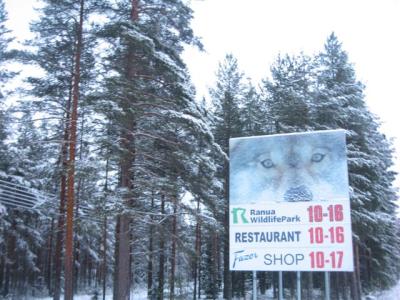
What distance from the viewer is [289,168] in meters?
10.7

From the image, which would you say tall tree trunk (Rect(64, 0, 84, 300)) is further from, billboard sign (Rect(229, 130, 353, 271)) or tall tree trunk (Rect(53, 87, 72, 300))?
billboard sign (Rect(229, 130, 353, 271))


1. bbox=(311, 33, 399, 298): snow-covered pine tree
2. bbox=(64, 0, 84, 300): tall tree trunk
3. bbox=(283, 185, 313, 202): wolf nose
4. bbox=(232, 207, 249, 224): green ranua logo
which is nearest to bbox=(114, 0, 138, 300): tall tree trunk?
bbox=(64, 0, 84, 300): tall tree trunk

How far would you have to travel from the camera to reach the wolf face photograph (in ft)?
33.9

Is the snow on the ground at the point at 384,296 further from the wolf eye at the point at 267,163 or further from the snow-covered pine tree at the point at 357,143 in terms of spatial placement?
the wolf eye at the point at 267,163

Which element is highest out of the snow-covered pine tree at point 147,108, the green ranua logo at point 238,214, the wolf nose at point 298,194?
the snow-covered pine tree at point 147,108

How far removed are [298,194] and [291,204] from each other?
297mm

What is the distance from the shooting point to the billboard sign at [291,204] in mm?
10188

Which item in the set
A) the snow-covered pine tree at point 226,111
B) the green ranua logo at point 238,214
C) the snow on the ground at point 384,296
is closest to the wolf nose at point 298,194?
the green ranua logo at point 238,214

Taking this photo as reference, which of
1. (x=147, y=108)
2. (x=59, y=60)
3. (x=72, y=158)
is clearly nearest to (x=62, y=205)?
(x=72, y=158)

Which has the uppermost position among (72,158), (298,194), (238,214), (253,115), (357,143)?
(253,115)

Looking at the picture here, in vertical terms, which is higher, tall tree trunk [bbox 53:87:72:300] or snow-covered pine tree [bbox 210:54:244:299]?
snow-covered pine tree [bbox 210:54:244:299]

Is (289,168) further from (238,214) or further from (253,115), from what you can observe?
(253,115)

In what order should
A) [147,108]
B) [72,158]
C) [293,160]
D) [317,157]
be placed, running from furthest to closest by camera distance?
[72,158] < [147,108] < [293,160] < [317,157]

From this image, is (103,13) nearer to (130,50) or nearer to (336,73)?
(130,50)
